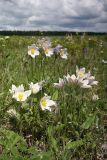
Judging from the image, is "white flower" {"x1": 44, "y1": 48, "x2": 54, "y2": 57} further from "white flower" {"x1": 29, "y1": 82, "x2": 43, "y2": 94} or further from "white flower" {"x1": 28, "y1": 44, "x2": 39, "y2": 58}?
"white flower" {"x1": 29, "y1": 82, "x2": 43, "y2": 94}

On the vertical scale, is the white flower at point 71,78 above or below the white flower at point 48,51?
below

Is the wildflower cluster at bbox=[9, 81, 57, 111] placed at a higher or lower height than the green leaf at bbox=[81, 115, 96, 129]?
higher

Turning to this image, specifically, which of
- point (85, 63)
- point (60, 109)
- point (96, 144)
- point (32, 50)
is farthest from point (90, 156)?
point (85, 63)

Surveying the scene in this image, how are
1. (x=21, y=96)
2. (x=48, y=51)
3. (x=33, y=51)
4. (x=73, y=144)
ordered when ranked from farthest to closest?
(x=33, y=51)
(x=48, y=51)
(x=21, y=96)
(x=73, y=144)

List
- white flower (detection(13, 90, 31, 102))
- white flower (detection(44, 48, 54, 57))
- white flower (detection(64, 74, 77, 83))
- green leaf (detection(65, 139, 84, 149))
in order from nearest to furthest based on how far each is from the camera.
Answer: green leaf (detection(65, 139, 84, 149))
white flower (detection(13, 90, 31, 102))
white flower (detection(64, 74, 77, 83))
white flower (detection(44, 48, 54, 57))

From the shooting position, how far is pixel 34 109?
3453 mm

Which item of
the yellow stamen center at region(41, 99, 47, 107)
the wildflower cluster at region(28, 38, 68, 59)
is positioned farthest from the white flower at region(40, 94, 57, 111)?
the wildflower cluster at region(28, 38, 68, 59)

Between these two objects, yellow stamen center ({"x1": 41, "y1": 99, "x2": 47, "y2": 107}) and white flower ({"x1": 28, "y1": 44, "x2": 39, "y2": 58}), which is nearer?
yellow stamen center ({"x1": 41, "y1": 99, "x2": 47, "y2": 107})

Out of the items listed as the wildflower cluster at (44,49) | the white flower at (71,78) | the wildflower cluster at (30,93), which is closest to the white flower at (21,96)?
the wildflower cluster at (30,93)

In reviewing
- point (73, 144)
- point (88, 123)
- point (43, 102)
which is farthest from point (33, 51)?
point (73, 144)

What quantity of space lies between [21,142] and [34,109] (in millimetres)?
499

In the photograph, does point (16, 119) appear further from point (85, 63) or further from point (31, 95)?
point (85, 63)

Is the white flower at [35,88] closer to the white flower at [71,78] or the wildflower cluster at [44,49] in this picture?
the white flower at [71,78]

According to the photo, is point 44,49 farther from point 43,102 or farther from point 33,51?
point 43,102
